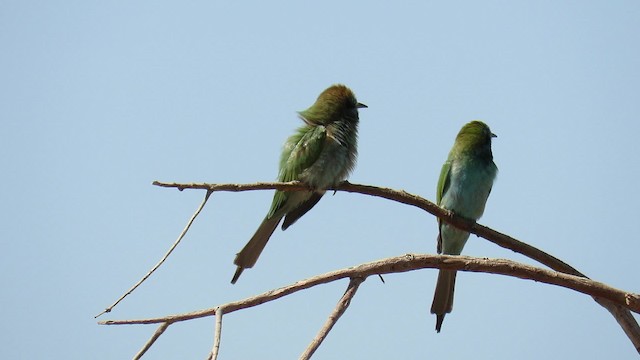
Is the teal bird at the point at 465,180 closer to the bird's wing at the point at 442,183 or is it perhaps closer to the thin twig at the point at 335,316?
the bird's wing at the point at 442,183

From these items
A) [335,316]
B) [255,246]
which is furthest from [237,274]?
[335,316]

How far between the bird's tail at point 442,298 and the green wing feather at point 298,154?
3.41 ft

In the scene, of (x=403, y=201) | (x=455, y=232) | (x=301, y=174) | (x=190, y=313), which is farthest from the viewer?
(x=455, y=232)

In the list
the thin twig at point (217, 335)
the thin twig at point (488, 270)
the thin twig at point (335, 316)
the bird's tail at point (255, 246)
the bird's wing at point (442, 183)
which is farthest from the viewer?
the bird's wing at point (442, 183)

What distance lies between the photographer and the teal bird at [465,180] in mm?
5443

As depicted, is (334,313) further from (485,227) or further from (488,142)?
(488,142)

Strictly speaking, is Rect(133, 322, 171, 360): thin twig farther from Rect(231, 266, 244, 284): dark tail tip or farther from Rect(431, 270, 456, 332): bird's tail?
Rect(431, 270, 456, 332): bird's tail

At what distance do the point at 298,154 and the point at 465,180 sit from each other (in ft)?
3.99

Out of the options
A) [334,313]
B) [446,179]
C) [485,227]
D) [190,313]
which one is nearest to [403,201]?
[485,227]

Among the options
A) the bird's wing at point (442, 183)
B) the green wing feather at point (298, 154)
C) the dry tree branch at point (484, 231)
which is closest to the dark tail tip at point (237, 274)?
the dry tree branch at point (484, 231)

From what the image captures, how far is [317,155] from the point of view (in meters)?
5.00

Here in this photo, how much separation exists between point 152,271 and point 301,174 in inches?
85.8

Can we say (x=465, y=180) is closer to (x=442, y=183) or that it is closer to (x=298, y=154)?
(x=442, y=183)

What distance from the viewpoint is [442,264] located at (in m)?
3.31
